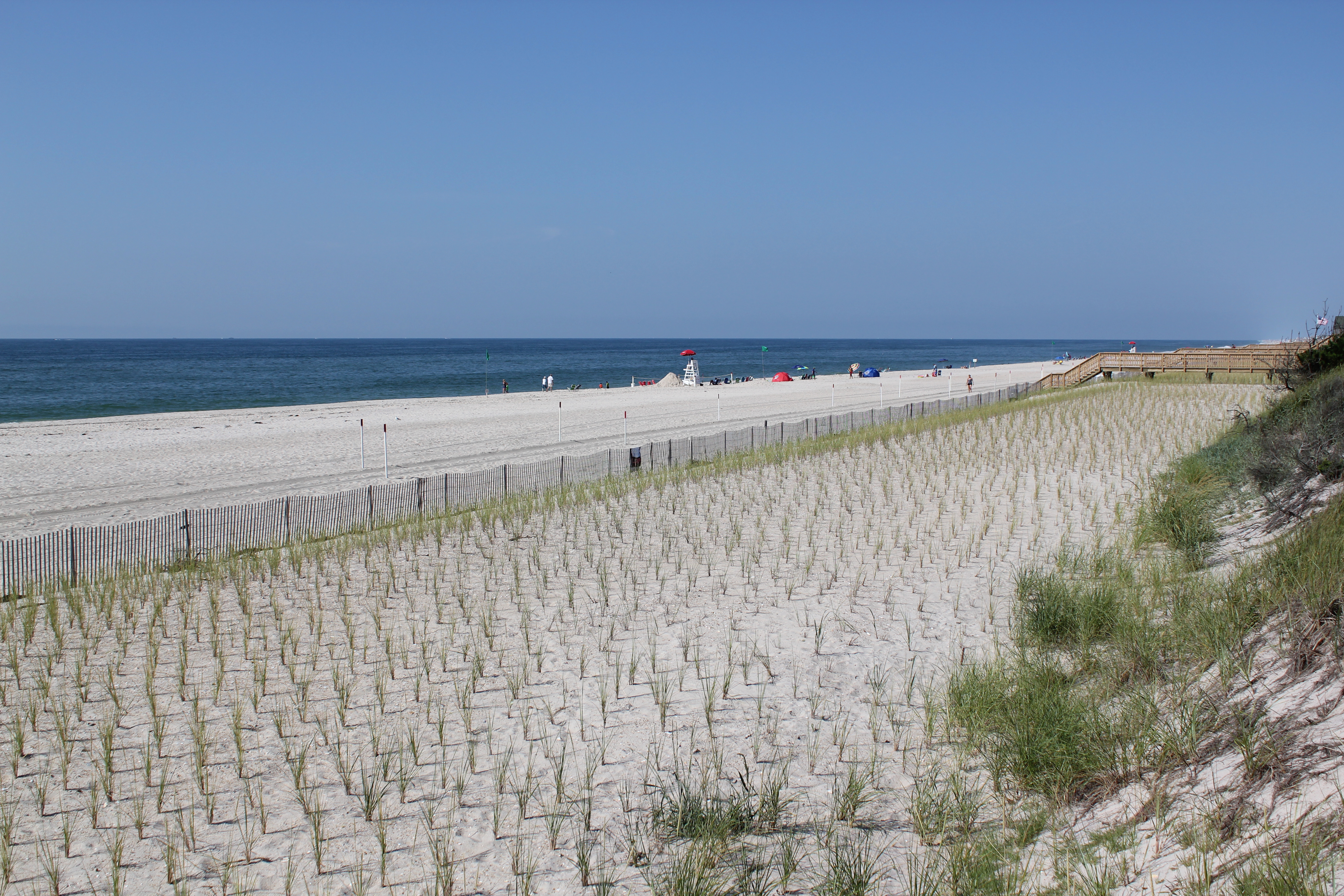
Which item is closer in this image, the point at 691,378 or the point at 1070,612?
the point at 1070,612

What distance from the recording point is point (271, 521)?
1133 cm

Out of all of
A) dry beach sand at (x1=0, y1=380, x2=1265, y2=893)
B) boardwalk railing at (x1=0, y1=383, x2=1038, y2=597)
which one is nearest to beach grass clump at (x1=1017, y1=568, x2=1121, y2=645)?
dry beach sand at (x1=0, y1=380, x2=1265, y2=893)

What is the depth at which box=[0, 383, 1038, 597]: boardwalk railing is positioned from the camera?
31.5ft

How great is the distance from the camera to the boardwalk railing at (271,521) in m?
9.59

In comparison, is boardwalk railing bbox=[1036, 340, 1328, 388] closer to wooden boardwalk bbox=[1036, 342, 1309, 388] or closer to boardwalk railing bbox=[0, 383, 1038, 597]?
wooden boardwalk bbox=[1036, 342, 1309, 388]

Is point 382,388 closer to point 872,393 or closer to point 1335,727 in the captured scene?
point 872,393

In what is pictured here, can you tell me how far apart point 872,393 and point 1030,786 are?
4639 centimetres

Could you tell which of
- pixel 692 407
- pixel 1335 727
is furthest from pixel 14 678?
pixel 692 407

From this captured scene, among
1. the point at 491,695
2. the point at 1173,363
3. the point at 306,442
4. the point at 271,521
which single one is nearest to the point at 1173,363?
the point at 1173,363

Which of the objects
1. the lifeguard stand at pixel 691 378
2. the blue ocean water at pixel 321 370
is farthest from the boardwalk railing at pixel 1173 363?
the blue ocean water at pixel 321 370

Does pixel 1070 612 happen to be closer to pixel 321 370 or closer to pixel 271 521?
pixel 271 521

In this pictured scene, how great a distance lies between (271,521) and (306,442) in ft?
55.2

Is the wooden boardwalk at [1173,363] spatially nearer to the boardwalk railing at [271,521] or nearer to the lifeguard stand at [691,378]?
the lifeguard stand at [691,378]

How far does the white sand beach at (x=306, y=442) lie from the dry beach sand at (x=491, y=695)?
8.67m
